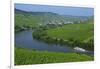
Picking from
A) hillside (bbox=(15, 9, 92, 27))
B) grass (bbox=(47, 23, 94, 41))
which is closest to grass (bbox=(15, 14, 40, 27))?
hillside (bbox=(15, 9, 92, 27))

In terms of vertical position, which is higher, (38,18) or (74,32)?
(38,18)

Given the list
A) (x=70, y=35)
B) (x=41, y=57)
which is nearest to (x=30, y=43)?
(x=41, y=57)

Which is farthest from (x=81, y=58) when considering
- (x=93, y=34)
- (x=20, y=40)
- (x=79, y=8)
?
(x=20, y=40)

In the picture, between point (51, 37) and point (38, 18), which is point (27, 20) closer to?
point (38, 18)

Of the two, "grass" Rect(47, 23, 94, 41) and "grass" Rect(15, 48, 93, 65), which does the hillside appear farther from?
"grass" Rect(15, 48, 93, 65)

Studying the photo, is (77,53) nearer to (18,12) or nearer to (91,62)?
(91,62)

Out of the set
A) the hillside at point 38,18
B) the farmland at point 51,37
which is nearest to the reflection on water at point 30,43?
the farmland at point 51,37

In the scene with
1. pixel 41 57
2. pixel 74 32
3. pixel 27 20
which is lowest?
pixel 41 57
